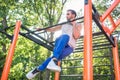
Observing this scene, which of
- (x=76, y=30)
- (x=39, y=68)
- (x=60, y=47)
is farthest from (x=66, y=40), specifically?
(x=39, y=68)

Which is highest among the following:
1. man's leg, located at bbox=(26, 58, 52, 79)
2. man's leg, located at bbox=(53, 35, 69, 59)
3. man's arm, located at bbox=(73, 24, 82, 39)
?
man's arm, located at bbox=(73, 24, 82, 39)

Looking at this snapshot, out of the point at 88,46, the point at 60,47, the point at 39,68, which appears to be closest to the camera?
the point at 88,46

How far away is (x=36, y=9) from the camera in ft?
46.5

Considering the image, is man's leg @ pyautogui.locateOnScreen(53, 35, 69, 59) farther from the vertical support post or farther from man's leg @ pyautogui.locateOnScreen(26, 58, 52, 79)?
the vertical support post

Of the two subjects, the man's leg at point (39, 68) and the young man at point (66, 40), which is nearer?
the young man at point (66, 40)

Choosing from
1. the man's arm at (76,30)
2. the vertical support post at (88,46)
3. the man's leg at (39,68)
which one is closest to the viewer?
the vertical support post at (88,46)

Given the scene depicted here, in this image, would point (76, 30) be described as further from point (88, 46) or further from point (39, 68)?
point (88, 46)

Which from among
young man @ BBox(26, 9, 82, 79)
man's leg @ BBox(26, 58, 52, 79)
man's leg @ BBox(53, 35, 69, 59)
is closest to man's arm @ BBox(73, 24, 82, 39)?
young man @ BBox(26, 9, 82, 79)

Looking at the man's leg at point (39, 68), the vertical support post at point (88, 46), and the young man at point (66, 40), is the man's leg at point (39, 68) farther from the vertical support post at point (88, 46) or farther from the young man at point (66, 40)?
the vertical support post at point (88, 46)

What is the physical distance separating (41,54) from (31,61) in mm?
1077

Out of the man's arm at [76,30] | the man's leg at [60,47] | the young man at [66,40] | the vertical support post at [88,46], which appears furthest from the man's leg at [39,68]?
the vertical support post at [88,46]

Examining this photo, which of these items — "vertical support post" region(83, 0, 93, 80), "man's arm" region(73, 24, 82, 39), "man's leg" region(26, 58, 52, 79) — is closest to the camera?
"vertical support post" region(83, 0, 93, 80)

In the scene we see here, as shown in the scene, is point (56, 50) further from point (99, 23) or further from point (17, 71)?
point (17, 71)

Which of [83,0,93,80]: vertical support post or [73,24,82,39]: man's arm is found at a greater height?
[73,24,82,39]: man's arm
